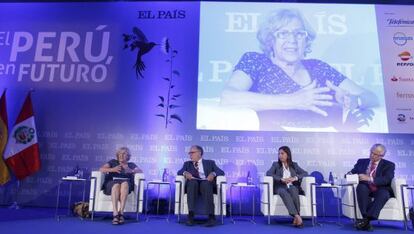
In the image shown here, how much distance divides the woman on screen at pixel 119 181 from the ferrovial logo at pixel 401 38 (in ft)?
14.7

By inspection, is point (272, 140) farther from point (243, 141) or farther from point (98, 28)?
point (98, 28)

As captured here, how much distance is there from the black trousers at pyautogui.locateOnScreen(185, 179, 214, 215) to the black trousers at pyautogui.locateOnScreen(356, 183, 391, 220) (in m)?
1.67

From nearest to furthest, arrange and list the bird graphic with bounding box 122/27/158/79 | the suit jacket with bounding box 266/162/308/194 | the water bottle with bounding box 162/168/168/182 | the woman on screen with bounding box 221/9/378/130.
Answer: the suit jacket with bounding box 266/162/308/194, the water bottle with bounding box 162/168/168/182, the woman on screen with bounding box 221/9/378/130, the bird graphic with bounding box 122/27/158/79

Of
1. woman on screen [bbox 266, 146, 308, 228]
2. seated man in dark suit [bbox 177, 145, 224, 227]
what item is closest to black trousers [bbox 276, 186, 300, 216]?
woman on screen [bbox 266, 146, 308, 228]

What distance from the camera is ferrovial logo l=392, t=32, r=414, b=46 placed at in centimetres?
629

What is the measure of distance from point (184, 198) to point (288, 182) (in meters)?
1.26

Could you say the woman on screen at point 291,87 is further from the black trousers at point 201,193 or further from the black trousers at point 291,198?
the black trousers at point 201,193

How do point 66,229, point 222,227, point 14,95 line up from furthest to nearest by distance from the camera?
1. point 14,95
2. point 222,227
3. point 66,229

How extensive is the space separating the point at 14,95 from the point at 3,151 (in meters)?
0.93

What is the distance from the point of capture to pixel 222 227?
4.41 meters

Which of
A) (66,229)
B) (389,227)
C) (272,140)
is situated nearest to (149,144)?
(272,140)

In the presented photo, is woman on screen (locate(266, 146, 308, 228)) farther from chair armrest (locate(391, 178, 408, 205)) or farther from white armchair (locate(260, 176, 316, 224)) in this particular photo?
chair armrest (locate(391, 178, 408, 205))

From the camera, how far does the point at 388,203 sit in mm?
4496

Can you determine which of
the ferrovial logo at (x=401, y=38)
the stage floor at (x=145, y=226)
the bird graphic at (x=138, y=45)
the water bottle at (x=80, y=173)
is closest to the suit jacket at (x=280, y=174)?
the stage floor at (x=145, y=226)
